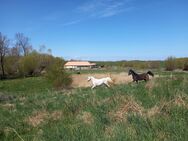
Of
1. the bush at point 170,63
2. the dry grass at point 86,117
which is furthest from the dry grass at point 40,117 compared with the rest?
the bush at point 170,63

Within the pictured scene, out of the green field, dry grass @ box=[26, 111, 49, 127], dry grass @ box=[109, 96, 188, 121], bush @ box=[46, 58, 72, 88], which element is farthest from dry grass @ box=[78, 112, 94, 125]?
bush @ box=[46, 58, 72, 88]

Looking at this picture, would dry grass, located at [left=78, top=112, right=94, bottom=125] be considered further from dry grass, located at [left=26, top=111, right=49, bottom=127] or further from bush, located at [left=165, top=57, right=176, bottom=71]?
bush, located at [left=165, top=57, right=176, bottom=71]

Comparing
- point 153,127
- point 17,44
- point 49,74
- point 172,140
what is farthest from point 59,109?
point 17,44

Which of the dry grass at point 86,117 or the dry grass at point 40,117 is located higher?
the dry grass at point 86,117

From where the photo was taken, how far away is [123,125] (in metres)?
6.50

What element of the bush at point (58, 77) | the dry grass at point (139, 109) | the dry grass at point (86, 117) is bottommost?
the bush at point (58, 77)

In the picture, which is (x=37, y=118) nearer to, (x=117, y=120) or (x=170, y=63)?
(x=117, y=120)

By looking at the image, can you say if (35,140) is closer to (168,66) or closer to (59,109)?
(59,109)

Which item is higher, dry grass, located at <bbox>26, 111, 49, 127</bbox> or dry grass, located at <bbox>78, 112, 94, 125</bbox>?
dry grass, located at <bbox>78, 112, 94, 125</bbox>

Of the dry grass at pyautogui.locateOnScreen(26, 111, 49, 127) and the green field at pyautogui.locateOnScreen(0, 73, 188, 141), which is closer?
the green field at pyautogui.locateOnScreen(0, 73, 188, 141)

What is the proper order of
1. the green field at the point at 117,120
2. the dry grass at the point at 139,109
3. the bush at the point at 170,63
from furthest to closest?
the bush at the point at 170,63 < the dry grass at the point at 139,109 < the green field at the point at 117,120

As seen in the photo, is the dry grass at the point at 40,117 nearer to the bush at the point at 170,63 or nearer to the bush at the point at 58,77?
the bush at the point at 58,77

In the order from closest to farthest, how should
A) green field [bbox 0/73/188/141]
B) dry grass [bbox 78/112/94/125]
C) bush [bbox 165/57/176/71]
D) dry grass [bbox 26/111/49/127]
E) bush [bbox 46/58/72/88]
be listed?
green field [bbox 0/73/188/141] → dry grass [bbox 78/112/94/125] → dry grass [bbox 26/111/49/127] → bush [bbox 46/58/72/88] → bush [bbox 165/57/176/71]

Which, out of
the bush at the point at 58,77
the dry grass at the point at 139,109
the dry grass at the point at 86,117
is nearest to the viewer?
the dry grass at the point at 139,109
